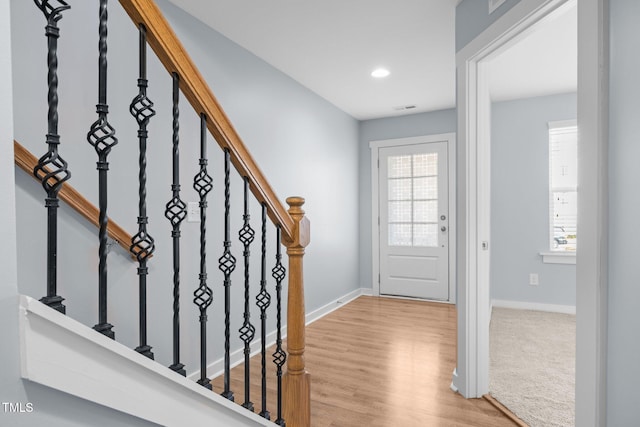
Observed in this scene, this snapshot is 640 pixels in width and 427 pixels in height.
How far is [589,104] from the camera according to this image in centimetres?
135

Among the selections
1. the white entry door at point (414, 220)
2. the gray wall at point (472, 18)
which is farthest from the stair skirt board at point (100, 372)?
the white entry door at point (414, 220)

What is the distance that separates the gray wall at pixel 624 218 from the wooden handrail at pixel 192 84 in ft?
4.03

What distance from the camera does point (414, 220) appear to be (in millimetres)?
5031

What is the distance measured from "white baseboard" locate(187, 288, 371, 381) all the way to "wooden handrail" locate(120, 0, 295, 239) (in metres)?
→ 1.74

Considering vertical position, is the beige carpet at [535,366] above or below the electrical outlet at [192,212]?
below

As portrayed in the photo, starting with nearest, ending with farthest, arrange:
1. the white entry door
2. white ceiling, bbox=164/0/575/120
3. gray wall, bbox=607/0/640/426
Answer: gray wall, bbox=607/0/640/426 → white ceiling, bbox=164/0/575/120 → the white entry door

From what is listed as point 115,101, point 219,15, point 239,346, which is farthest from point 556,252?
point 115,101

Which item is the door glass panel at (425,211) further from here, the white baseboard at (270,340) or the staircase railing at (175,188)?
the staircase railing at (175,188)

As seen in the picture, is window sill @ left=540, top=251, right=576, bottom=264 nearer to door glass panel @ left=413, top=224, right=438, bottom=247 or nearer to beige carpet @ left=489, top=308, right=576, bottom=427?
beige carpet @ left=489, top=308, right=576, bottom=427

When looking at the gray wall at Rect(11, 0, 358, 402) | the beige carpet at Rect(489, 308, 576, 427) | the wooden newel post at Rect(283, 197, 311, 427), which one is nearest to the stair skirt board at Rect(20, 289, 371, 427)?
the wooden newel post at Rect(283, 197, 311, 427)

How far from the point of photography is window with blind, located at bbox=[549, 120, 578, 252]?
4180 millimetres

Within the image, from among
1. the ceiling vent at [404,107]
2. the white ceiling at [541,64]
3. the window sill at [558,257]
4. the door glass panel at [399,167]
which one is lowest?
the window sill at [558,257]

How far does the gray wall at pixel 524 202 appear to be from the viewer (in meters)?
4.21

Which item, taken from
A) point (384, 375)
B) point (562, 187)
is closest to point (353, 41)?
point (384, 375)
